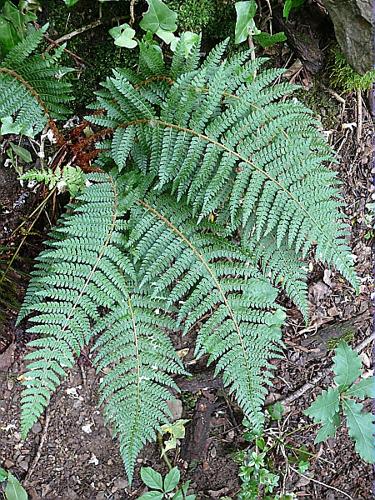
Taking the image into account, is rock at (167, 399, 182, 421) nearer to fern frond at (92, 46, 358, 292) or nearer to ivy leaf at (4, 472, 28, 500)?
ivy leaf at (4, 472, 28, 500)

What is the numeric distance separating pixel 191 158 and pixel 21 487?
215cm

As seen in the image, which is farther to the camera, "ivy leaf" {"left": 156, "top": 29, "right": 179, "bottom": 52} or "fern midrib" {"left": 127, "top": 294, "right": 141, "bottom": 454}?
"ivy leaf" {"left": 156, "top": 29, "right": 179, "bottom": 52}

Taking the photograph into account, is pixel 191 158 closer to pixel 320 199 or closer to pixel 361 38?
pixel 320 199

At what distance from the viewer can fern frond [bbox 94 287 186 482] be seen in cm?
281

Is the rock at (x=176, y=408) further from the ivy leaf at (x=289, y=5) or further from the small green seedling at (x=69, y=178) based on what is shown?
the ivy leaf at (x=289, y=5)

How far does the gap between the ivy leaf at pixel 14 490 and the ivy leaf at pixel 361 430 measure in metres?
1.89

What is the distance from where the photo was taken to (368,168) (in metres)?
3.73

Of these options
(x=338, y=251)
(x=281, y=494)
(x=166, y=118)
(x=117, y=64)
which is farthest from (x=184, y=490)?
(x=117, y=64)

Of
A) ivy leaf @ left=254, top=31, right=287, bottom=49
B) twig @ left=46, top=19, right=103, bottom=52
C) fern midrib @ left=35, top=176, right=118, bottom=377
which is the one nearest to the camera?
fern midrib @ left=35, top=176, right=118, bottom=377

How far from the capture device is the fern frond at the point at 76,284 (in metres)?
2.70

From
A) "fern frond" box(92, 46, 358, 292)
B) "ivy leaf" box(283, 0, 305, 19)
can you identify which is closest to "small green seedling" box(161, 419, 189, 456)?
"fern frond" box(92, 46, 358, 292)

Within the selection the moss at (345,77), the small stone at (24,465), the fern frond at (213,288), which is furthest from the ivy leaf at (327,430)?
the moss at (345,77)

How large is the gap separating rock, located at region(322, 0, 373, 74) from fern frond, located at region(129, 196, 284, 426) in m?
1.18

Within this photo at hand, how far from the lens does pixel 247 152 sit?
2.67 m
